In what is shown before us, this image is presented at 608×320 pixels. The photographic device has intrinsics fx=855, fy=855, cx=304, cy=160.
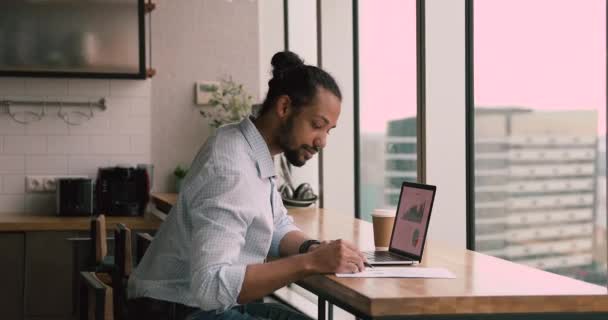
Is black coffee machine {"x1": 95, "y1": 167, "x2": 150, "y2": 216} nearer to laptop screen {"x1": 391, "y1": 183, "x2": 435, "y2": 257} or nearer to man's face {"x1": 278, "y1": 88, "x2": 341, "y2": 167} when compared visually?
laptop screen {"x1": 391, "y1": 183, "x2": 435, "y2": 257}

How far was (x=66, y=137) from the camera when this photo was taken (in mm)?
5418

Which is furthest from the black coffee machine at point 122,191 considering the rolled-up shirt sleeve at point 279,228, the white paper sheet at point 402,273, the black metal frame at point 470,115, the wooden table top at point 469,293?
the white paper sheet at point 402,273

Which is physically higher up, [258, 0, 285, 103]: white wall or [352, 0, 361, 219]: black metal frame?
[258, 0, 285, 103]: white wall

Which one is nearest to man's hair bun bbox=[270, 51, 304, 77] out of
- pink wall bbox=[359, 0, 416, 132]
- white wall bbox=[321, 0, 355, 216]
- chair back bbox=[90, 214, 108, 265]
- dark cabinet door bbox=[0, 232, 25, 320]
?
chair back bbox=[90, 214, 108, 265]

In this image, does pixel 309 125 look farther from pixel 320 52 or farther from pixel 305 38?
pixel 305 38

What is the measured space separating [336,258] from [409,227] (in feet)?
1.51

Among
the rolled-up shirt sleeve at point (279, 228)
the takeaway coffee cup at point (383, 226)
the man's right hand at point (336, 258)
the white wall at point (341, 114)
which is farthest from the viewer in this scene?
the white wall at point (341, 114)

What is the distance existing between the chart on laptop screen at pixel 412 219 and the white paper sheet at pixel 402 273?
0.39 ft

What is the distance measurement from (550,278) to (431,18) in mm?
1848

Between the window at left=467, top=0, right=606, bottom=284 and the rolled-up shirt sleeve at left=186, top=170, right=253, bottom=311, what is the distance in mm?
1358

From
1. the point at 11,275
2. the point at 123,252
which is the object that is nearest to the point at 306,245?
the point at 123,252

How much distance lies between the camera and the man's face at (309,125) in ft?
7.38

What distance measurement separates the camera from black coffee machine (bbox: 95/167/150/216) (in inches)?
202

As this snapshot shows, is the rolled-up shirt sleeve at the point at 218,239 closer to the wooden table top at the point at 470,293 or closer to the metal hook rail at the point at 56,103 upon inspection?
the wooden table top at the point at 470,293
